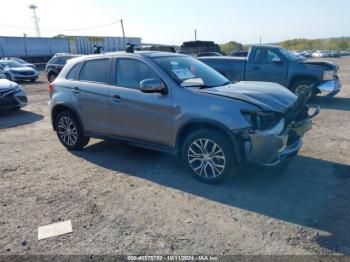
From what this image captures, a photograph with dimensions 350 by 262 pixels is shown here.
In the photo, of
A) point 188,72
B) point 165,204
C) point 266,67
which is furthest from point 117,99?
point 266,67

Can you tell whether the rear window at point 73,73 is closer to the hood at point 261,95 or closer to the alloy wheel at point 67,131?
the alloy wheel at point 67,131

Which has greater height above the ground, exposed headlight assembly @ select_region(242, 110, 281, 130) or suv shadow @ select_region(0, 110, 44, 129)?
exposed headlight assembly @ select_region(242, 110, 281, 130)

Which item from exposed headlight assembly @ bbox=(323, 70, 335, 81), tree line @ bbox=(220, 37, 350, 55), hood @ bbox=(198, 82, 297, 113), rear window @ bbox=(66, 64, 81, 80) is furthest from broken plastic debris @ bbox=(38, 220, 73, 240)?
tree line @ bbox=(220, 37, 350, 55)

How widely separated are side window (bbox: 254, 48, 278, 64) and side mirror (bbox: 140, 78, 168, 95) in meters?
7.09

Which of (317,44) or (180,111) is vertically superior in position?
(317,44)

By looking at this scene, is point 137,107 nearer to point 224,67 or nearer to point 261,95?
point 261,95

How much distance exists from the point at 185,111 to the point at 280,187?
161 centimetres

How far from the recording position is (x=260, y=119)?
13.3 ft

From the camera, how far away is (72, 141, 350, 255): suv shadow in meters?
3.55

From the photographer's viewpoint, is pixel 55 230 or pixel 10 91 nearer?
pixel 55 230

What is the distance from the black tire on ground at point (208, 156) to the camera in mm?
4203

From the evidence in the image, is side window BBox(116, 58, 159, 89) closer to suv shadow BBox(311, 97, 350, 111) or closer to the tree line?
suv shadow BBox(311, 97, 350, 111)

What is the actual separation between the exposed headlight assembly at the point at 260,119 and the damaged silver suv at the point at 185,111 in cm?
1

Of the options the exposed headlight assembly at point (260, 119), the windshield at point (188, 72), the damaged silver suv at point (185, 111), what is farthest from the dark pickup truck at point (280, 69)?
the exposed headlight assembly at point (260, 119)
